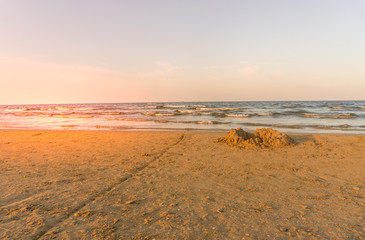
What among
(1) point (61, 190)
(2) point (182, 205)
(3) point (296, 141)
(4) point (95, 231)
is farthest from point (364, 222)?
(3) point (296, 141)

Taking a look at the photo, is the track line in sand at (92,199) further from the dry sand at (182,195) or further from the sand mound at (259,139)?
the sand mound at (259,139)

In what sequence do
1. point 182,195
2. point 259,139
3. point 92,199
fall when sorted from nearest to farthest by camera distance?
point 92,199 → point 182,195 → point 259,139

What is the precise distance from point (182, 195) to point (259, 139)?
619cm

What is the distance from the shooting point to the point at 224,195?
4.12m

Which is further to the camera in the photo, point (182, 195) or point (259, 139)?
point (259, 139)

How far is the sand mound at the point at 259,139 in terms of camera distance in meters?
8.95

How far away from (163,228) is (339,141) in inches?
397

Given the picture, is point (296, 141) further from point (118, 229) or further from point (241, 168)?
point (118, 229)

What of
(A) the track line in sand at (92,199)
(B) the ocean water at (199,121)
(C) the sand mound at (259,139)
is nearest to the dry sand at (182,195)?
(A) the track line in sand at (92,199)

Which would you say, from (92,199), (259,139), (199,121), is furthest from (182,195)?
(199,121)

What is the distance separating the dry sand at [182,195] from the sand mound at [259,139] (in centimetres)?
135

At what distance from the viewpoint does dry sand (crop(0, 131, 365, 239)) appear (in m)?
2.91

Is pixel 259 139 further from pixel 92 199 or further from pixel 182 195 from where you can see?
pixel 92 199

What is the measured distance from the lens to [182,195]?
411 centimetres
